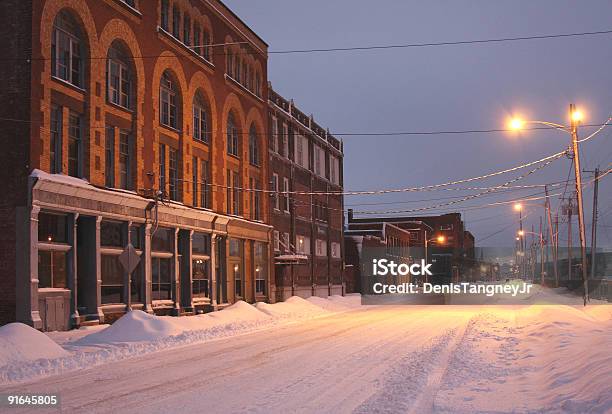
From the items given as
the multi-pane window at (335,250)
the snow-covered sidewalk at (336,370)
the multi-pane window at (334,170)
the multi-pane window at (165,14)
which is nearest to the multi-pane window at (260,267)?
the multi-pane window at (165,14)

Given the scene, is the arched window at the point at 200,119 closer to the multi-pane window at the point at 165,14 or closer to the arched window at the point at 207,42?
the arched window at the point at 207,42

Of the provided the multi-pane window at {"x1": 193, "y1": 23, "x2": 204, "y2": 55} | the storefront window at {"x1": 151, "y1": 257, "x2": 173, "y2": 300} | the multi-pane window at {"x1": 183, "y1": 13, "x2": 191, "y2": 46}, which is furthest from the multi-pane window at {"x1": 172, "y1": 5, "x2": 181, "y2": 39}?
the storefront window at {"x1": 151, "y1": 257, "x2": 173, "y2": 300}

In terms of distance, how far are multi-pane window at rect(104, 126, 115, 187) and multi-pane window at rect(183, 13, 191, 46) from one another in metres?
8.98

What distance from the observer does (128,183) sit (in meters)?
30.8

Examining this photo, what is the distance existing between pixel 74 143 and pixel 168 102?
8.60m

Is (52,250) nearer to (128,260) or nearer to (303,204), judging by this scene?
(128,260)

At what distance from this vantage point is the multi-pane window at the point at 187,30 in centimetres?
3688

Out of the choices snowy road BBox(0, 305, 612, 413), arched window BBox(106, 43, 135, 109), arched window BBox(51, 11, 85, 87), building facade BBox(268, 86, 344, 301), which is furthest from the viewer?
building facade BBox(268, 86, 344, 301)

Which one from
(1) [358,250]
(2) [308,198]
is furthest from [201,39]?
(1) [358,250]

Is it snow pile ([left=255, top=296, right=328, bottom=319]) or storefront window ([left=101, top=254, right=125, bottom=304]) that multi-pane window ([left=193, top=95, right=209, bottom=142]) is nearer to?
snow pile ([left=255, top=296, right=328, bottom=319])

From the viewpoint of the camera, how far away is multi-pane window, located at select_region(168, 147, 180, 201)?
3484cm

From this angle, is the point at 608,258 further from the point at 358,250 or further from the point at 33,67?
the point at 33,67

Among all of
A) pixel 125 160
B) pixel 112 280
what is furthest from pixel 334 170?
pixel 112 280

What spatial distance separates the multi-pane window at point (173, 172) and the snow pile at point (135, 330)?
405 inches
